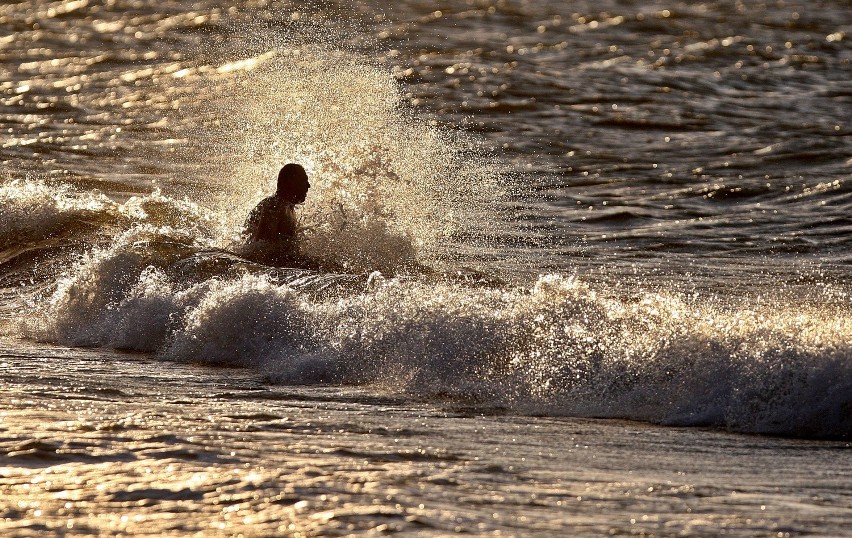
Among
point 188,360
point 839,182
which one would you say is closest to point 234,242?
point 188,360

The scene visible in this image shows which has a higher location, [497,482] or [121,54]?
[121,54]

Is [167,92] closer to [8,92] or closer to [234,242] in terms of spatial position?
[8,92]

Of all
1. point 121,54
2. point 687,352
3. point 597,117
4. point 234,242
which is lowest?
point 687,352

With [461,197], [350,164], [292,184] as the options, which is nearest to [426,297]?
[292,184]

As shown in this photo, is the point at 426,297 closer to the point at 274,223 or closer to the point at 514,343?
the point at 514,343

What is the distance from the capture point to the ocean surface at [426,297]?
19.7ft

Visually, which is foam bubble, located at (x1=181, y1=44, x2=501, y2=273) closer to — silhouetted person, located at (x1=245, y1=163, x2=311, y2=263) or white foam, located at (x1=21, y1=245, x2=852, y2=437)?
silhouetted person, located at (x1=245, y1=163, x2=311, y2=263)

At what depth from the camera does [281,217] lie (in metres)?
12.0

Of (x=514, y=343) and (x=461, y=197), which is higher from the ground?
(x=461, y=197)

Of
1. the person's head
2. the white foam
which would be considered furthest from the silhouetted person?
the white foam

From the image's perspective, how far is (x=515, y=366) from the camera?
829 cm

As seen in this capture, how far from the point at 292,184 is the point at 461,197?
349 cm

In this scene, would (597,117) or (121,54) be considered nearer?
(597,117)

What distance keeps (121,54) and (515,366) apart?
19930 mm
